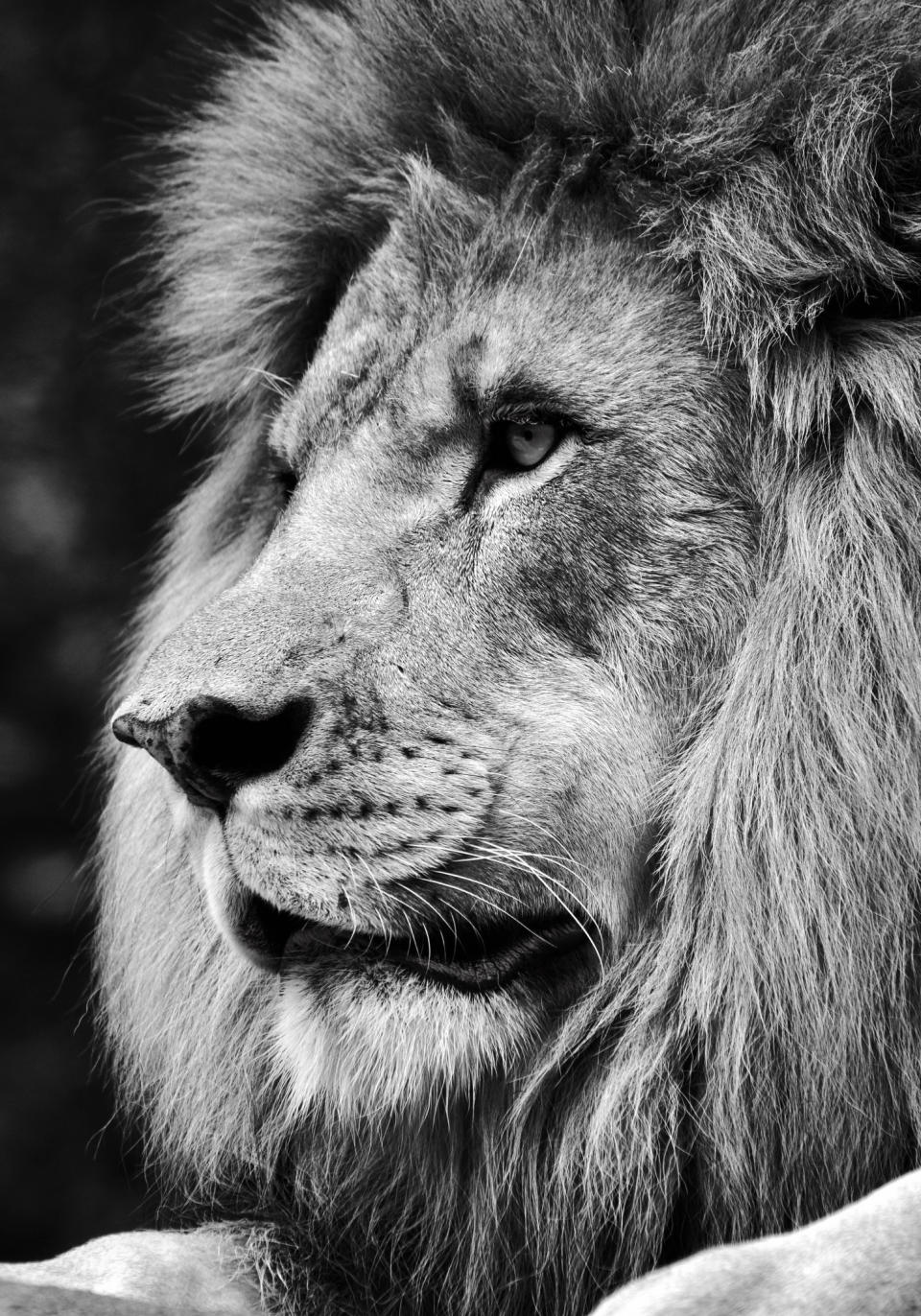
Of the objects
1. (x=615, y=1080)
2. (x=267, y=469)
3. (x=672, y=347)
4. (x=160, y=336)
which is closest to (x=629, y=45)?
(x=672, y=347)

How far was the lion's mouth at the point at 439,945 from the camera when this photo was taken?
112cm

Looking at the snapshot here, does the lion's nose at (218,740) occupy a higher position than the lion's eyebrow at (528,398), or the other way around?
the lion's eyebrow at (528,398)

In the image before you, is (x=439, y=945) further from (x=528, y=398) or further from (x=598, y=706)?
(x=528, y=398)

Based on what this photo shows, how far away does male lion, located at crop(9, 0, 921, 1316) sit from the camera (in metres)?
1.07

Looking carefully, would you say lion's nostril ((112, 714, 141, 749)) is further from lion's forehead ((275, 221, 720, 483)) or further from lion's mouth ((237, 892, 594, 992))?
lion's forehead ((275, 221, 720, 483))

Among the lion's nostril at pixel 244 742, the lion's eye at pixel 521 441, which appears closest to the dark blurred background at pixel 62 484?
the lion's eye at pixel 521 441

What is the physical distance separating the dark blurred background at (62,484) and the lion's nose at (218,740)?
3.35 feet

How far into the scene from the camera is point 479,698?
3.69ft

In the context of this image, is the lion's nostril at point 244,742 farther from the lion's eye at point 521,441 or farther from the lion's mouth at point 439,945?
the lion's eye at point 521,441

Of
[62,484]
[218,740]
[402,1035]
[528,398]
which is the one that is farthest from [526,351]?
[62,484]

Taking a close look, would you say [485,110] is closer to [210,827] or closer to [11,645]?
[210,827]

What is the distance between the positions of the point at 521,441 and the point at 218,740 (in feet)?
1.09

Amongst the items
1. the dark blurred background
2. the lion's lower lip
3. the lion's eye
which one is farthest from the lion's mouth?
the dark blurred background

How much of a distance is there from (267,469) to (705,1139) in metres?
0.73
